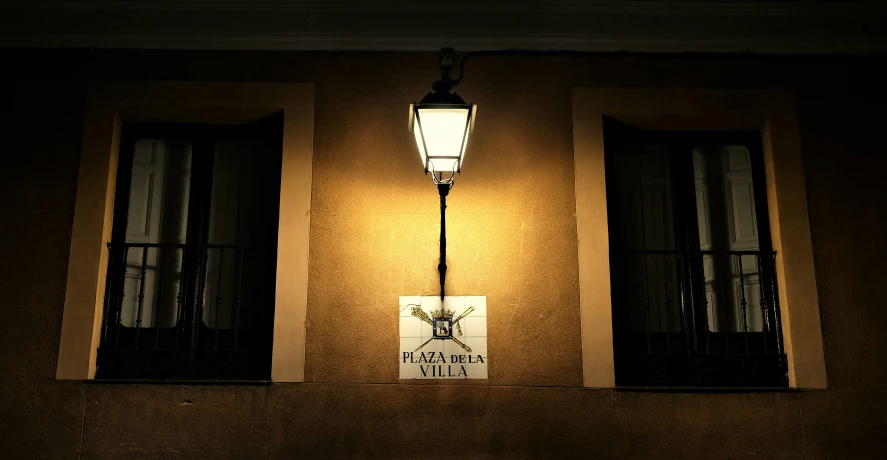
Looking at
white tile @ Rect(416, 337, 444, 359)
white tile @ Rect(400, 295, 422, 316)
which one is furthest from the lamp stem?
white tile @ Rect(416, 337, 444, 359)

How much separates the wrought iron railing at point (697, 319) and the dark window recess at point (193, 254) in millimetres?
2459

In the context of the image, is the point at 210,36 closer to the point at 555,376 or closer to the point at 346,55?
the point at 346,55

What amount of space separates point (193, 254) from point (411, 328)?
1.63 meters

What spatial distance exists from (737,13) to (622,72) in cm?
92

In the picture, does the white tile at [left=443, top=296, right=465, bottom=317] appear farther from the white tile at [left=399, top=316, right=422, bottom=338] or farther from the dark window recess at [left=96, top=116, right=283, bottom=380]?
the dark window recess at [left=96, top=116, right=283, bottom=380]

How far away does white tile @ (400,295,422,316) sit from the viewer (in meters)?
5.18

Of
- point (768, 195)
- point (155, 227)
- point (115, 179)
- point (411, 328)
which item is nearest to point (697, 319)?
point (768, 195)

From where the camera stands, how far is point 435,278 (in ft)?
17.2

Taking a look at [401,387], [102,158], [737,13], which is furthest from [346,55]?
[737,13]

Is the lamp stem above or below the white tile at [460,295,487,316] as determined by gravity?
above

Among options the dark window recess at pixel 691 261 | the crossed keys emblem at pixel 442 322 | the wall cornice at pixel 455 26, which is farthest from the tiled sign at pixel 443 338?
the wall cornice at pixel 455 26

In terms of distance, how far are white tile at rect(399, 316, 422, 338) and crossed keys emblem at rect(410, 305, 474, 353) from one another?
4 centimetres

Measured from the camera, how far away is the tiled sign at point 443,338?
16.7 ft

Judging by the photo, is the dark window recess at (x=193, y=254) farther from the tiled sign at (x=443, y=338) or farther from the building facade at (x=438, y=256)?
the tiled sign at (x=443, y=338)
